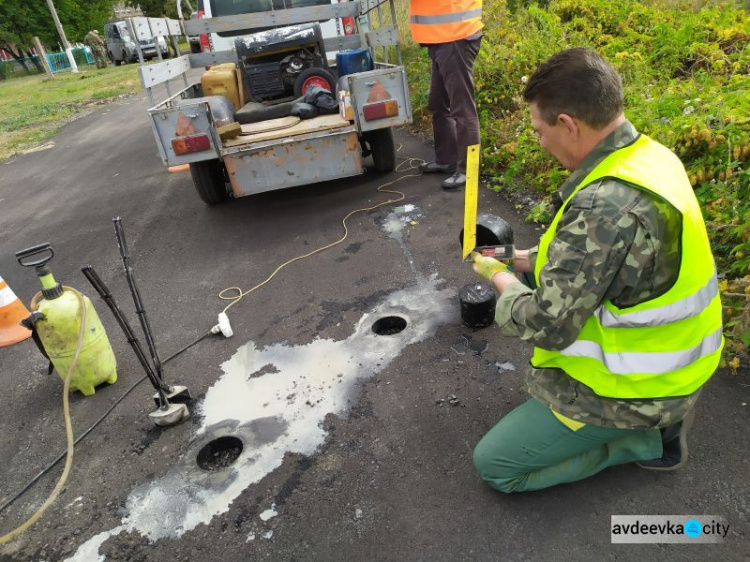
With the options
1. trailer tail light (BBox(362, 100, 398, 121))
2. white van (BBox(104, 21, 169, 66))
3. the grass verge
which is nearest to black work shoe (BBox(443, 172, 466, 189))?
trailer tail light (BBox(362, 100, 398, 121))

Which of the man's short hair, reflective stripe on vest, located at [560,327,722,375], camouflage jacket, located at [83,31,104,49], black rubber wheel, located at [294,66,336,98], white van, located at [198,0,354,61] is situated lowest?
reflective stripe on vest, located at [560,327,722,375]

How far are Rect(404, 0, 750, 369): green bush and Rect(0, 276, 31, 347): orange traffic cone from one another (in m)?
3.96

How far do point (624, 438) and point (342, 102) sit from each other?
150 inches

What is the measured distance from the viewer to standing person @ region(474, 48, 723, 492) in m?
1.38

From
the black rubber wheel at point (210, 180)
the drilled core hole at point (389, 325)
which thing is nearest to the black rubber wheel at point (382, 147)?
the black rubber wheel at point (210, 180)

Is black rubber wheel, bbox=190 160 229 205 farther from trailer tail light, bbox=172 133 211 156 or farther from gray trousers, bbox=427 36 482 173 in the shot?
gray trousers, bbox=427 36 482 173

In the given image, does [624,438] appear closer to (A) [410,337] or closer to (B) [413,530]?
(B) [413,530]

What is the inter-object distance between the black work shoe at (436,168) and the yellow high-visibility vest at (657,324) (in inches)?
151

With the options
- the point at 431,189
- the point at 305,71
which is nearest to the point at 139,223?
the point at 305,71

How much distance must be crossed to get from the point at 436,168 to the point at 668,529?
13.7 feet

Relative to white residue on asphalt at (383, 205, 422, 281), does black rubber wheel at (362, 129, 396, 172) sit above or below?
above

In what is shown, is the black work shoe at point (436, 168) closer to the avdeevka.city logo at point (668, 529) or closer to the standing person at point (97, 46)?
the avdeevka.city logo at point (668, 529)

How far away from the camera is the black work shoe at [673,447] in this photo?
186cm

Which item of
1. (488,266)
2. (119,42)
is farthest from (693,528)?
(119,42)
